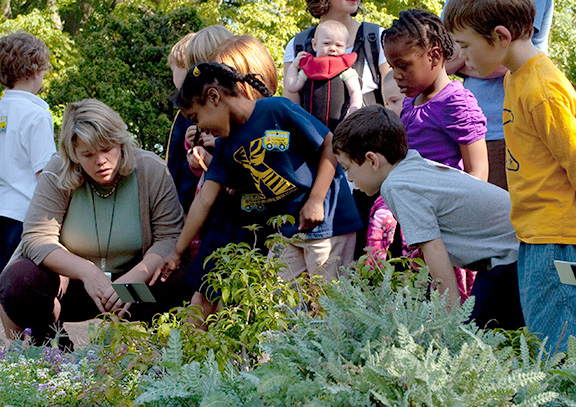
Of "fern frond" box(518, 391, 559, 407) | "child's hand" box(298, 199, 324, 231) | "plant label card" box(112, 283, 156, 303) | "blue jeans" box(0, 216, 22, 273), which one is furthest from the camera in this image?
"blue jeans" box(0, 216, 22, 273)

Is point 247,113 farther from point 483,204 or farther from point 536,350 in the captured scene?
point 536,350

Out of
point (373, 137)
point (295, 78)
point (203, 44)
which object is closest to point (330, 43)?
point (295, 78)

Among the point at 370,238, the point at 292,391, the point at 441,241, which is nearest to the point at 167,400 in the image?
the point at 292,391

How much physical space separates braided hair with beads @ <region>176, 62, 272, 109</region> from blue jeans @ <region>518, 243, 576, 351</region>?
1.69 meters

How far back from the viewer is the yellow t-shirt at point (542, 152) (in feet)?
7.91

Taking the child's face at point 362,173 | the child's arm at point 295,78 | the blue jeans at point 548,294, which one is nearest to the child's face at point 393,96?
the child's arm at point 295,78

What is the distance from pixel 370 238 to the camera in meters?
3.53

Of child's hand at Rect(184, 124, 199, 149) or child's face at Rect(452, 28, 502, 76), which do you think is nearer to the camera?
child's face at Rect(452, 28, 502, 76)

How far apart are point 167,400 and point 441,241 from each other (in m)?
1.31

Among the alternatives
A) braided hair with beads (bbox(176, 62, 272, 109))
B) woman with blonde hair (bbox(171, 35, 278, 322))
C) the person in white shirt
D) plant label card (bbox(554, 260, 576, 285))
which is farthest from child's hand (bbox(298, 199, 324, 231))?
the person in white shirt

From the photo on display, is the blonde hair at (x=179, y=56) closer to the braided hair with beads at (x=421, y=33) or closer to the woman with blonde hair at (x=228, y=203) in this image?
the woman with blonde hair at (x=228, y=203)

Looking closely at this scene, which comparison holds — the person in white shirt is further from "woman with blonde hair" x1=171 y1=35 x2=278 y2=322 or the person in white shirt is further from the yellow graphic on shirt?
the yellow graphic on shirt

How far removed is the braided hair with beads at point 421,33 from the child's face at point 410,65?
0.10 ft

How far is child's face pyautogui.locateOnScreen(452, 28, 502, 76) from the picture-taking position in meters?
2.59
